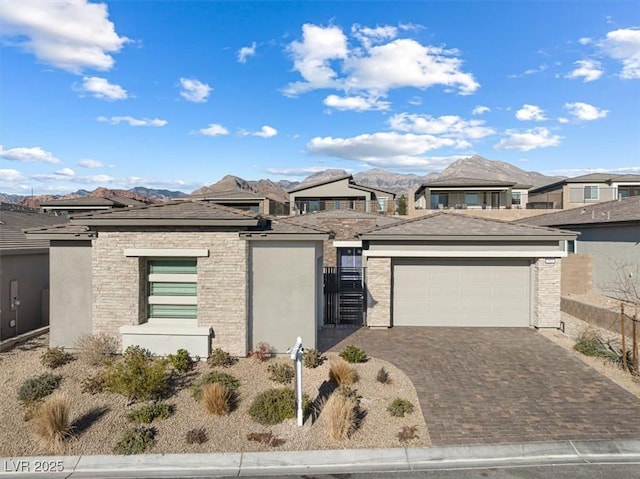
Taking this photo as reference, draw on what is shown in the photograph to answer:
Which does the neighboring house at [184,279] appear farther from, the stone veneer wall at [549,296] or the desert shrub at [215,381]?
the stone veneer wall at [549,296]

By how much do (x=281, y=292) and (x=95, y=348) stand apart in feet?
16.7

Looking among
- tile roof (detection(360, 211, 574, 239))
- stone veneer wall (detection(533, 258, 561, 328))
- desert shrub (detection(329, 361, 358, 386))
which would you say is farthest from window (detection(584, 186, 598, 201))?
desert shrub (detection(329, 361, 358, 386))

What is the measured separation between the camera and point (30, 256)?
15.1 m

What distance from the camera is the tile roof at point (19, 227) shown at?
14.7 meters

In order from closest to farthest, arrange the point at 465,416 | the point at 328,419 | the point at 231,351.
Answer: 1. the point at 328,419
2. the point at 465,416
3. the point at 231,351

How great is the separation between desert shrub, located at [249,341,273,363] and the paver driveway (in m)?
1.96

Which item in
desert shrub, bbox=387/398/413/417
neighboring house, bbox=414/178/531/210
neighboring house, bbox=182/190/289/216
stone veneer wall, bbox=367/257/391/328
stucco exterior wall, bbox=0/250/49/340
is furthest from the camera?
neighboring house, bbox=182/190/289/216

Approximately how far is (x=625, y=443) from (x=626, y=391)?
2569mm

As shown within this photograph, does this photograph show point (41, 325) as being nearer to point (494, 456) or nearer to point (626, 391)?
point (494, 456)

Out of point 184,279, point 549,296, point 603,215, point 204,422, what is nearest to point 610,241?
point 603,215

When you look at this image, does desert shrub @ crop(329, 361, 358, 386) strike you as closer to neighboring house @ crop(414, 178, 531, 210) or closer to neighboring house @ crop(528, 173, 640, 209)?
neighboring house @ crop(414, 178, 531, 210)

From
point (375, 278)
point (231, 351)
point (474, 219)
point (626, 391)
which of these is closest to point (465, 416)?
point (626, 391)

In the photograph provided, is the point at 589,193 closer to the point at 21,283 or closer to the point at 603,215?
the point at 603,215

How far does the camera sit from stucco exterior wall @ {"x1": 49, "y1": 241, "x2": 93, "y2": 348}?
12023mm
